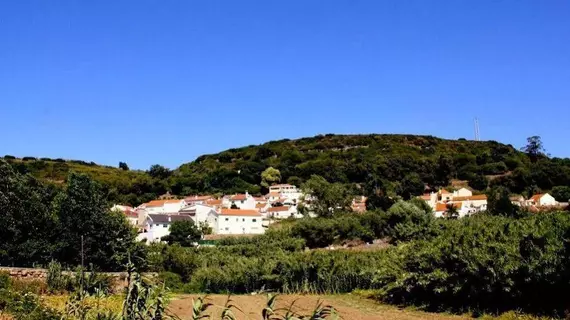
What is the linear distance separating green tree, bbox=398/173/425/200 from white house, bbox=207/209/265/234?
25.4 m

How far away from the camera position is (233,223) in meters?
74.4

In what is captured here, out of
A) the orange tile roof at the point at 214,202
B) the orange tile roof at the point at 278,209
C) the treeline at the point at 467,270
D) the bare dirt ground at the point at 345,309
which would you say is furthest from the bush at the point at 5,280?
the orange tile roof at the point at 214,202

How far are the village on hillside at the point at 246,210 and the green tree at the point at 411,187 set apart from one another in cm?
258

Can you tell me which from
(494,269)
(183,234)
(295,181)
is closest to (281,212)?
(295,181)

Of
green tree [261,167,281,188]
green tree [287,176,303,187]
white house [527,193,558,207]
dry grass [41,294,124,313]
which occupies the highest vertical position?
green tree [261,167,281,188]

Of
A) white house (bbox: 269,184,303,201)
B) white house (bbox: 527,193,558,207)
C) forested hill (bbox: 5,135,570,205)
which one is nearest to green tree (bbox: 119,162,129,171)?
forested hill (bbox: 5,135,570,205)

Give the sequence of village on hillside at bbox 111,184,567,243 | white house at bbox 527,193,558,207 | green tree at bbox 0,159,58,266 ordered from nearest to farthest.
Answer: green tree at bbox 0,159,58,266, village on hillside at bbox 111,184,567,243, white house at bbox 527,193,558,207

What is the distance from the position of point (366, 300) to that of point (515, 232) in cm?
542

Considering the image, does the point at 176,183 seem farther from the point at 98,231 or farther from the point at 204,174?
the point at 98,231

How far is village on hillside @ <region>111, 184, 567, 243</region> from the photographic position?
66.9m

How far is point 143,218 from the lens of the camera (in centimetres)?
7238

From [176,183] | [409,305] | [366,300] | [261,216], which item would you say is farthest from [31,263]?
[176,183]

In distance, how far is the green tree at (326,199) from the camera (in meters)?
65.8

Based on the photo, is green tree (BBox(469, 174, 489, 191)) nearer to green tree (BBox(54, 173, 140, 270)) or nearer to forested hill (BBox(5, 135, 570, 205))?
forested hill (BBox(5, 135, 570, 205))
